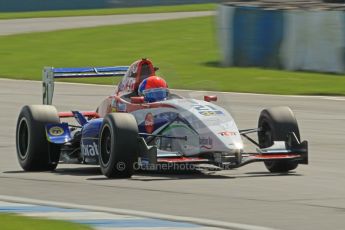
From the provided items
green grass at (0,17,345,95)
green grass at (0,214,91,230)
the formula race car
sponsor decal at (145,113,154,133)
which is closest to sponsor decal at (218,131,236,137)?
the formula race car

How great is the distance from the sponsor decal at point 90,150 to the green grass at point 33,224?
3669 mm

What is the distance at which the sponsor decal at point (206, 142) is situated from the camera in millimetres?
11969

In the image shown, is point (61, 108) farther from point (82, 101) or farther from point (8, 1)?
point (8, 1)

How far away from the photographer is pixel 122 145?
1179 cm

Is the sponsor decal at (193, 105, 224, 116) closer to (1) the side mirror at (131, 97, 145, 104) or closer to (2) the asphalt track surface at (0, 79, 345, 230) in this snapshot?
(2) the asphalt track surface at (0, 79, 345, 230)

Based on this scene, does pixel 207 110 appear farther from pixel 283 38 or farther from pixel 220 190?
pixel 283 38

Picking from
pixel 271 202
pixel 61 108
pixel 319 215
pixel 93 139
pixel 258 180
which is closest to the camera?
pixel 319 215

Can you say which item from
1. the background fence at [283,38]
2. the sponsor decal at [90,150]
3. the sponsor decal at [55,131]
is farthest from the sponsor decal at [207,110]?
the background fence at [283,38]

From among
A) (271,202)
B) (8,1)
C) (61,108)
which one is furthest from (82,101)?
(8,1)

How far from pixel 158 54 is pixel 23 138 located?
70.3 feet

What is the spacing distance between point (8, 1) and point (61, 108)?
38248mm

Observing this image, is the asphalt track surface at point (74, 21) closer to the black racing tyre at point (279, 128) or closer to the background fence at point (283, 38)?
the background fence at point (283, 38)

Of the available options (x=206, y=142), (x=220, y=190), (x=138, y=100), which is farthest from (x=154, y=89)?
(x=220, y=190)

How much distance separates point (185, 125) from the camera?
12258 mm
